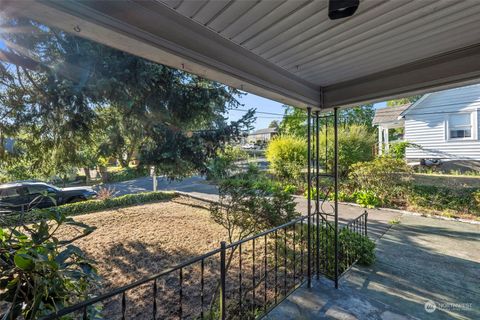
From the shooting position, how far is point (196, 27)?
1.35 meters

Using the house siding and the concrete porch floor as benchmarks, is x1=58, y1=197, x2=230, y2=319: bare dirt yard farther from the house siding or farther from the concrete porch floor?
the house siding

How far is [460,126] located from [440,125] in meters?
0.56

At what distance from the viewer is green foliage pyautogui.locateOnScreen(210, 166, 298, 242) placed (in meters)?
3.89

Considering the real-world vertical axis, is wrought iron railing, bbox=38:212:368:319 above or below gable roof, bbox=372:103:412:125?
below

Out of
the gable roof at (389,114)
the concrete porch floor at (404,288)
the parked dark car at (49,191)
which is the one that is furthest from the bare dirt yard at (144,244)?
the gable roof at (389,114)

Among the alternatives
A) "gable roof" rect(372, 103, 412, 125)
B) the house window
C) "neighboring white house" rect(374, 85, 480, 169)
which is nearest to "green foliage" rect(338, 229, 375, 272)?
"neighboring white house" rect(374, 85, 480, 169)

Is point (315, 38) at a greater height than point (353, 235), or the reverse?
point (315, 38)

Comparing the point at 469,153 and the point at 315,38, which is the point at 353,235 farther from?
the point at 469,153

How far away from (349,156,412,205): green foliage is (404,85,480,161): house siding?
3580 millimetres

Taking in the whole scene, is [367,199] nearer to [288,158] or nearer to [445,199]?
[445,199]

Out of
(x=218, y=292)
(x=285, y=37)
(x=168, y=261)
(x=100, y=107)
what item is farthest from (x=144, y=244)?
(x=285, y=37)

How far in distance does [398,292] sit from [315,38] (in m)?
2.91

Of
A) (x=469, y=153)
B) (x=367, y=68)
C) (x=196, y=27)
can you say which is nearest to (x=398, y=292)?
(x=367, y=68)

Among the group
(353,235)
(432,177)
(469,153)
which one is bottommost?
(353,235)
